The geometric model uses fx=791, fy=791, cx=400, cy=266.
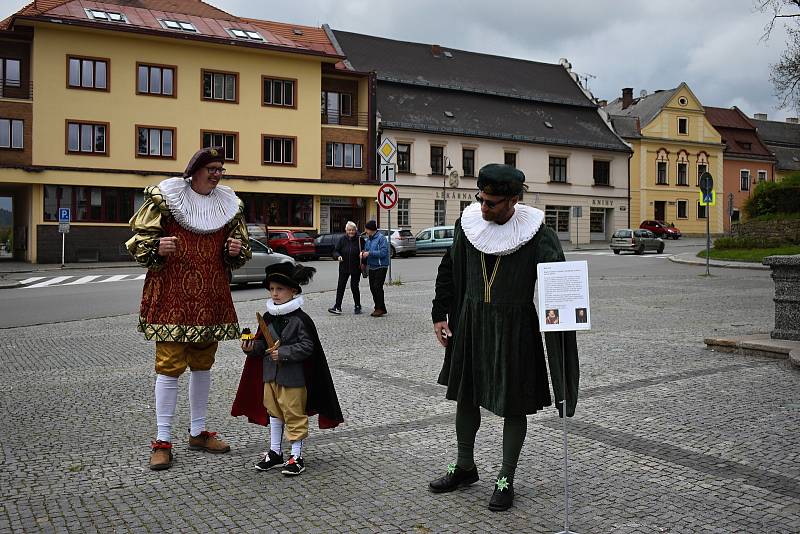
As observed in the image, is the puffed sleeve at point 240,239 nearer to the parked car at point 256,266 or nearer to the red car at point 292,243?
the parked car at point 256,266

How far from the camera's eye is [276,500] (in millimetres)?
4523

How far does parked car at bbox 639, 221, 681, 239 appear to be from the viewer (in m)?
59.6

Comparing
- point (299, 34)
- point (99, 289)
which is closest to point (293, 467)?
point (99, 289)

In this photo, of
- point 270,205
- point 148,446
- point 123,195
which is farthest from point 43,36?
point 148,446

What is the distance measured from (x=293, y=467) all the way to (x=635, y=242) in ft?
128

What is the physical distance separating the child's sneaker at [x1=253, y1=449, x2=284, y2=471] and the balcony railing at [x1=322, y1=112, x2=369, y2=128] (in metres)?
→ 42.5

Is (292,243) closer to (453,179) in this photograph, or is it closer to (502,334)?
(453,179)

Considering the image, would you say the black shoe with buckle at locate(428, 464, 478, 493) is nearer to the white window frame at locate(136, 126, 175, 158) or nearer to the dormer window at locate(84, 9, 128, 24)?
the white window frame at locate(136, 126, 175, 158)

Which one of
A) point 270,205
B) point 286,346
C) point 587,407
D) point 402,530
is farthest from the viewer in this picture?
point 270,205

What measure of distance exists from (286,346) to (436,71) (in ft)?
173

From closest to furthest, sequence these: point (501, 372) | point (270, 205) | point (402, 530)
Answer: point (402, 530) < point (501, 372) < point (270, 205)

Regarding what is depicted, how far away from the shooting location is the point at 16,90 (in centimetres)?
3812

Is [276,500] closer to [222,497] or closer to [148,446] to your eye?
[222,497]

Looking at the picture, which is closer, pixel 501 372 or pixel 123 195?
pixel 501 372
